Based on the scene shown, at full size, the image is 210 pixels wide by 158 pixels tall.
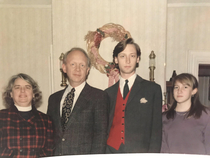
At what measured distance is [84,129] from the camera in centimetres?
122

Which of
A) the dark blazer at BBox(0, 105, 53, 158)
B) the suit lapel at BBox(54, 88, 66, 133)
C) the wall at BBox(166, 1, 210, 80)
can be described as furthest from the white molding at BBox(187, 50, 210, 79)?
the dark blazer at BBox(0, 105, 53, 158)

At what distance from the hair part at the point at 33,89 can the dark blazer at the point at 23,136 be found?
51 mm

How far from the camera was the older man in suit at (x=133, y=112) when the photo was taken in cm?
122

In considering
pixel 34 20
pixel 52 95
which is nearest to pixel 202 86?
pixel 52 95

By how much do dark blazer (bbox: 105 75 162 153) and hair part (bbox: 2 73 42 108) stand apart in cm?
44

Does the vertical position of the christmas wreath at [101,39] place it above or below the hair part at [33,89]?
above

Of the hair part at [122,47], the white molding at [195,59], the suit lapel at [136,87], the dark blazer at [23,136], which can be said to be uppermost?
the hair part at [122,47]

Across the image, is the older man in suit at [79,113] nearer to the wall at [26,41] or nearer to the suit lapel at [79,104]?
the suit lapel at [79,104]

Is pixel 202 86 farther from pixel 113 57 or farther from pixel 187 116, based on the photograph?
pixel 113 57

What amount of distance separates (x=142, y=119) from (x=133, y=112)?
2.7 inches

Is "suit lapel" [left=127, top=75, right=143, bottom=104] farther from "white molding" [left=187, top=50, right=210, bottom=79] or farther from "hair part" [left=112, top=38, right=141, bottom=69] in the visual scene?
"white molding" [left=187, top=50, right=210, bottom=79]

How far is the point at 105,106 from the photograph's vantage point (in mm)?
1249

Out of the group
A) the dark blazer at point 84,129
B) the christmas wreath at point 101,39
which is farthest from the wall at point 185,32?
the dark blazer at point 84,129

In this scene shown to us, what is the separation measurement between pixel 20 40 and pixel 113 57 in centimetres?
58
